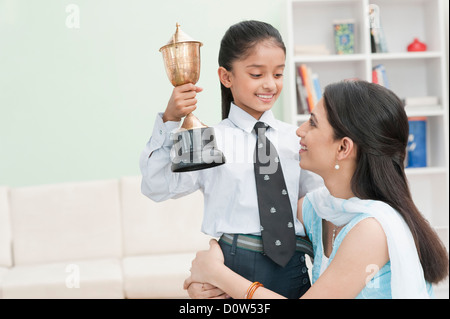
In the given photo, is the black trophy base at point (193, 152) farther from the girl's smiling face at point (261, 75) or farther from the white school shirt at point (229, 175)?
the girl's smiling face at point (261, 75)

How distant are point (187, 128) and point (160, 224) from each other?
2.29 m

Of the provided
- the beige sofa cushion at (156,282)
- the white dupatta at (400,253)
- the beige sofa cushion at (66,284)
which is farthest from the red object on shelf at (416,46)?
the white dupatta at (400,253)

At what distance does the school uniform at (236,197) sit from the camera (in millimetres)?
1342

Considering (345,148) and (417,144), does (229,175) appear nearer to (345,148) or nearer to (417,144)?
(345,148)

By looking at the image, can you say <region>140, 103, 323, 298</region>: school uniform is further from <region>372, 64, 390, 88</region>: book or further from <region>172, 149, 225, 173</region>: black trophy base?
<region>372, 64, 390, 88</region>: book

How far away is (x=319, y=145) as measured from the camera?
131 centimetres

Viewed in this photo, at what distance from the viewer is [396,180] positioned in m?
1.26

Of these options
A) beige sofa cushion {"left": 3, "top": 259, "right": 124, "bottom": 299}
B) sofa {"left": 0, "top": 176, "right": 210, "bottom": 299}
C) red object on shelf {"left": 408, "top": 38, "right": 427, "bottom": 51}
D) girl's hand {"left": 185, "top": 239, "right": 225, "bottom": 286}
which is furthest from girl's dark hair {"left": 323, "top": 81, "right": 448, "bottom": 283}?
red object on shelf {"left": 408, "top": 38, "right": 427, "bottom": 51}

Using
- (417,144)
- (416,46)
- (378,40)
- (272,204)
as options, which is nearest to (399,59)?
(416,46)

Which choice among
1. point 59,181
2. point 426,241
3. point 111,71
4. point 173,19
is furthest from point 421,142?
point 426,241

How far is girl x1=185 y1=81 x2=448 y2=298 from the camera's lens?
46.8 inches

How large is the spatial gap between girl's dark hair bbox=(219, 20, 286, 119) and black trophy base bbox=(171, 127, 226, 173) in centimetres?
26

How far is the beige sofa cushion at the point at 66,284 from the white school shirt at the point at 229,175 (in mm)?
1768
